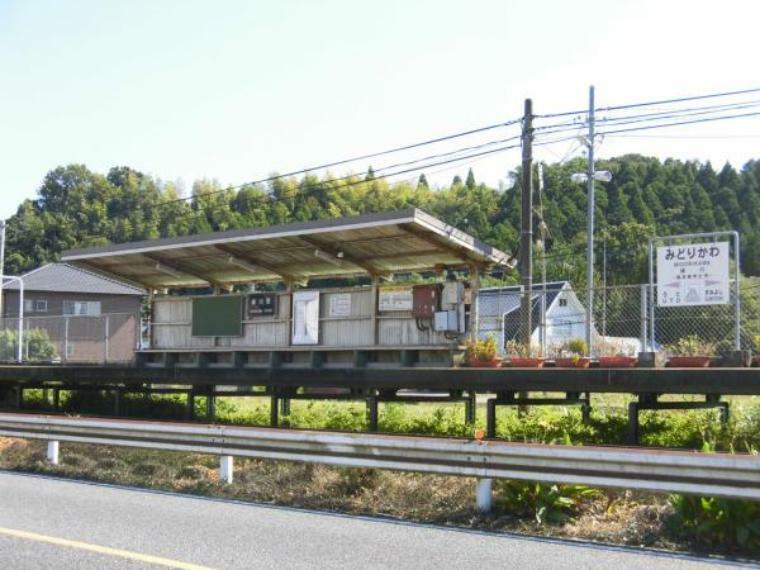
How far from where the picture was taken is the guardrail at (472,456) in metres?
7.79

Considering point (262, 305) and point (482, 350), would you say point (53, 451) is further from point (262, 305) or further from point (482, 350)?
point (482, 350)

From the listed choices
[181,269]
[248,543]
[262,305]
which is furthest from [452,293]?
[248,543]

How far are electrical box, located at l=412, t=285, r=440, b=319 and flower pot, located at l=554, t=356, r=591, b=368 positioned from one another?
2605 mm

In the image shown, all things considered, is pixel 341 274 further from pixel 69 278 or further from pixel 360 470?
pixel 69 278

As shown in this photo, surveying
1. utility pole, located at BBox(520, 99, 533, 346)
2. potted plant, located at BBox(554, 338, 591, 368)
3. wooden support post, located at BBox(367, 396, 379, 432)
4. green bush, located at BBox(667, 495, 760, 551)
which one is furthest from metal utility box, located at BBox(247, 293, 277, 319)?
green bush, located at BBox(667, 495, 760, 551)

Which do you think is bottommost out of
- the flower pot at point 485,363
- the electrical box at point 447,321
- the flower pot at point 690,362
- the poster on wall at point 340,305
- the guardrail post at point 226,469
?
the guardrail post at point 226,469

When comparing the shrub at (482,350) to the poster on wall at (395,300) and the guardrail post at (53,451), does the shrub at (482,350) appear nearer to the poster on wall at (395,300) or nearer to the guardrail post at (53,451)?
the poster on wall at (395,300)

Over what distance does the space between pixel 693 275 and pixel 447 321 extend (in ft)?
13.5

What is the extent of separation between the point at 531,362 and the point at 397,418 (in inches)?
170

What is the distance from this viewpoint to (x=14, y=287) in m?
58.8

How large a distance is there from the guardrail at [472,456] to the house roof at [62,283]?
157ft

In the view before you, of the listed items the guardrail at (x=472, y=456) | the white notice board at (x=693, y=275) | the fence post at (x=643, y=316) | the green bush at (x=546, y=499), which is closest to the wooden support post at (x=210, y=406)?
the guardrail at (x=472, y=456)

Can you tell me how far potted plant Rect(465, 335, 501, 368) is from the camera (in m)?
14.4

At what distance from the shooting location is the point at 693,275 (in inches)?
512
